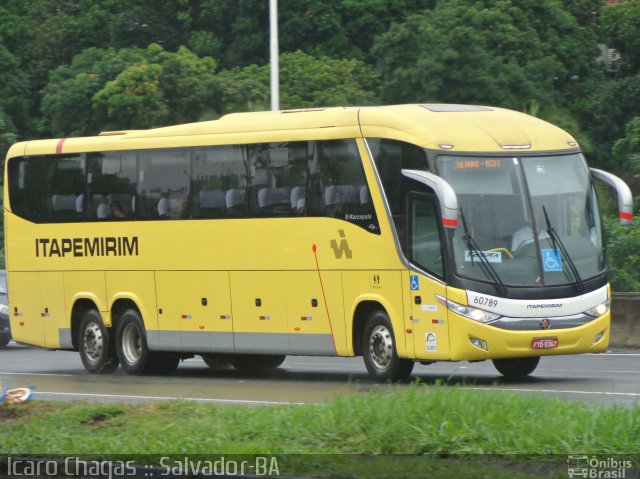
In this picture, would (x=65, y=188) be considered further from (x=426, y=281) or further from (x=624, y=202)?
(x=624, y=202)

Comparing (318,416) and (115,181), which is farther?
(115,181)

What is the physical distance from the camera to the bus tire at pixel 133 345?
21.2 m

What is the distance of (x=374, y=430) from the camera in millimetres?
10711

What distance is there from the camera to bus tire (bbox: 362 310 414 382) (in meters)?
17.4

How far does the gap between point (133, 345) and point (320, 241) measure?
4714 mm

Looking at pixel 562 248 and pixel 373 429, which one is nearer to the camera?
pixel 373 429

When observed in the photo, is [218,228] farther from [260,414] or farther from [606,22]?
[606,22]

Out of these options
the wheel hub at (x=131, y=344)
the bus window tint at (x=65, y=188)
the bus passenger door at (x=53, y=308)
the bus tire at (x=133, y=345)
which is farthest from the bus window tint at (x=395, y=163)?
the bus passenger door at (x=53, y=308)

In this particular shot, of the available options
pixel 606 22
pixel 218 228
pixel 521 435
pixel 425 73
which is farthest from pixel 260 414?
pixel 606 22

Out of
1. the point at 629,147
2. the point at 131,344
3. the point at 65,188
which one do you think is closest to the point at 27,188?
the point at 65,188

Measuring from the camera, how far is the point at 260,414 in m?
12.2

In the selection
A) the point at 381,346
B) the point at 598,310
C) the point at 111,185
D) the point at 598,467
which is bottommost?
the point at 381,346

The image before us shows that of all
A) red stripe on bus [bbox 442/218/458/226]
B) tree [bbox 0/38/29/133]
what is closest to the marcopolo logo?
red stripe on bus [bbox 442/218/458/226]

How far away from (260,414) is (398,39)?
123ft
